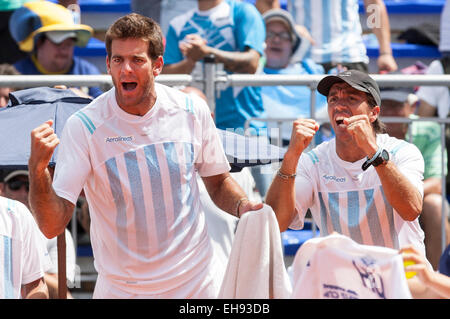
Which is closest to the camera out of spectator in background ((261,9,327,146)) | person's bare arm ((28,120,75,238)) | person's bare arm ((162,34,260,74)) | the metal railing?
person's bare arm ((28,120,75,238))

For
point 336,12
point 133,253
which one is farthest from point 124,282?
point 336,12

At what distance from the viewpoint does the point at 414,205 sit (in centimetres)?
389

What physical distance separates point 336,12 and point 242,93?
154cm

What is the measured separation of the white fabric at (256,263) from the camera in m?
3.18

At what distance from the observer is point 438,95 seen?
22.5ft

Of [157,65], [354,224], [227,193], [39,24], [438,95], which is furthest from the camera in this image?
[39,24]

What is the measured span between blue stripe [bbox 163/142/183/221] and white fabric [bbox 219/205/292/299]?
1.90 ft

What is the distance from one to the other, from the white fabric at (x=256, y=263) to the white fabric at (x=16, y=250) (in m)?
1.26

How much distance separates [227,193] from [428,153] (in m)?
2.57

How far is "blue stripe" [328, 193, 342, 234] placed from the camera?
4.12 m

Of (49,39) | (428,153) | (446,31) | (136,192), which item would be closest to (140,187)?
(136,192)

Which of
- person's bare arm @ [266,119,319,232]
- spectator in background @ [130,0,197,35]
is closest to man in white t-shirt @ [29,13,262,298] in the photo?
person's bare arm @ [266,119,319,232]

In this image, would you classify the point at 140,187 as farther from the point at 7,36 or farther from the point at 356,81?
the point at 7,36

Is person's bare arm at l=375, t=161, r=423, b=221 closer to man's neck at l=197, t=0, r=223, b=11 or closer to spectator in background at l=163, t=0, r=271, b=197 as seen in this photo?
spectator in background at l=163, t=0, r=271, b=197
